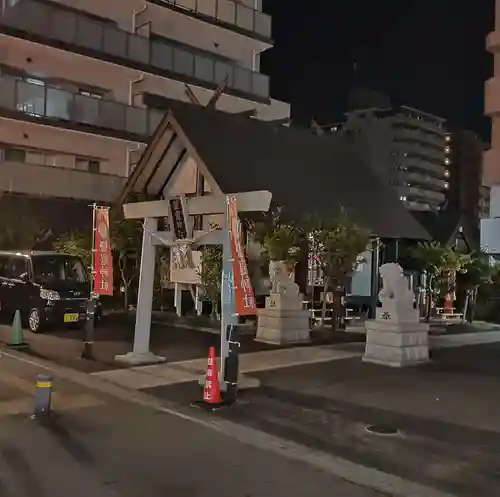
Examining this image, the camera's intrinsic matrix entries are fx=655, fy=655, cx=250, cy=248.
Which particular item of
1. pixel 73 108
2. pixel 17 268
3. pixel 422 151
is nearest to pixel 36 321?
pixel 17 268

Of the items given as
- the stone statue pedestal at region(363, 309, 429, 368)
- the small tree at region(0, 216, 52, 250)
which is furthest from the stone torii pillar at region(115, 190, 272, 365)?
the small tree at region(0, 216, 52, 250)

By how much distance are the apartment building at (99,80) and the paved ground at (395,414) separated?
1618 centimetres

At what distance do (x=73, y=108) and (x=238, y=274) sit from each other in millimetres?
17760

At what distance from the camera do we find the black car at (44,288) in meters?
16.3

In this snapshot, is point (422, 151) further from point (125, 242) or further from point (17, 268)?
point (17, 268)

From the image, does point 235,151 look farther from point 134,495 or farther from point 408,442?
point 134,495

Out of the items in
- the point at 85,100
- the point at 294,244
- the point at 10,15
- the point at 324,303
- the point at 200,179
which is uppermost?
the point at 10,15

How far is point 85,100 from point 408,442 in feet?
69.1

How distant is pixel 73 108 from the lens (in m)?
24.8

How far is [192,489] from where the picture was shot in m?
5.63

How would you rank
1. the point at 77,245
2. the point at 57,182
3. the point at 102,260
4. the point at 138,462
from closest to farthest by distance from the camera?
the point at 138,462
the point at 102,260
the point at 77,245
the point at 57,182

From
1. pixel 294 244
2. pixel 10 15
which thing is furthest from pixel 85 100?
pixel 294 244

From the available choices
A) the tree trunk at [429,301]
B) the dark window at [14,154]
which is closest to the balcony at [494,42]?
the tree trunk at [429,301]

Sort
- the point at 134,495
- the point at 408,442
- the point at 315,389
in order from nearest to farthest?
the point at 134,495, the point at 408,442, the point at 315,389
